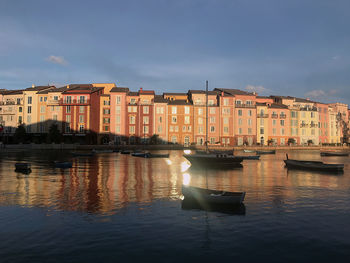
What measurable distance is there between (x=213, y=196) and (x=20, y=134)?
9362 cm

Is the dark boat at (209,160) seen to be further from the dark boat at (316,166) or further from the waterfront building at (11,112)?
the waterfront building at (11,112)

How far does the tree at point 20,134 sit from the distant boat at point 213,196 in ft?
300

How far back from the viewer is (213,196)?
18.0m

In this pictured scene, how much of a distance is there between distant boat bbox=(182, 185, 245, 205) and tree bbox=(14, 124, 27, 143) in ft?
300

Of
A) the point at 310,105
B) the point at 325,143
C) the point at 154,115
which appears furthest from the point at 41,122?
the point at 325,143

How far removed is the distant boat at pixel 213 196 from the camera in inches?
706

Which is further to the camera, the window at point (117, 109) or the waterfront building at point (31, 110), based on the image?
the waterfront building at point (31, 110)

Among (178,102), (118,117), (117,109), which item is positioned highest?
(178,102)

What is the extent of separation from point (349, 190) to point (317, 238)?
49.3 feet

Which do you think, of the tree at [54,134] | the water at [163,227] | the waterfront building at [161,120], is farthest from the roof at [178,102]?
the water at [163,227]

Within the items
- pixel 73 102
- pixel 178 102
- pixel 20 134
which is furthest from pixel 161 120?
pixel 20 134

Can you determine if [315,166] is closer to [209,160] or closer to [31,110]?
[209,160]

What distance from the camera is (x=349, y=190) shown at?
83.0 feet

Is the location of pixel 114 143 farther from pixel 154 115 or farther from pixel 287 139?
pixel 287 139
